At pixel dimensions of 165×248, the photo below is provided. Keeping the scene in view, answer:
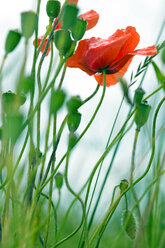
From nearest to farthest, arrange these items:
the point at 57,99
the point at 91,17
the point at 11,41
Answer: the point at 57,99 → the point at 11,41 → the point at 91,17

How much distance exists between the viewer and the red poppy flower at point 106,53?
621 mm

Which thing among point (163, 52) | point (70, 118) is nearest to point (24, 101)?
point (70, 118)

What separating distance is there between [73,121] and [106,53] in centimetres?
18

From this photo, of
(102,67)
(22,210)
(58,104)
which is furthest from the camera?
(102,67)

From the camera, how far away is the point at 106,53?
63cm

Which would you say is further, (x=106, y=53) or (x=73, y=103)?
(x=106, y=53)

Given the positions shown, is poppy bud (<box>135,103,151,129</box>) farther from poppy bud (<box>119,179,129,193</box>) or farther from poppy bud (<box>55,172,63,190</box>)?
poppy bud (<box>55,172,63,190</box>)

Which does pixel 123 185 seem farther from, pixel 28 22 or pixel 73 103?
pixel 28 22

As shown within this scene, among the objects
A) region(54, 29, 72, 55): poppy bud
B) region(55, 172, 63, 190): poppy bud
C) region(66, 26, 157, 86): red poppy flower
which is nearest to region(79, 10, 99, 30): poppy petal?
region(66, 26, 157, 86): red poppy flower

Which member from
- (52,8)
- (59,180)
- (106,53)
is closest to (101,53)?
(106,53)

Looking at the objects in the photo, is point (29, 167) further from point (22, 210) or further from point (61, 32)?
point (61, 32)

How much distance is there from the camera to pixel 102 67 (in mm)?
639

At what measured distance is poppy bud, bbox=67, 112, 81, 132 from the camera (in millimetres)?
493

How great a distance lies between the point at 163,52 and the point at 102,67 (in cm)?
18
